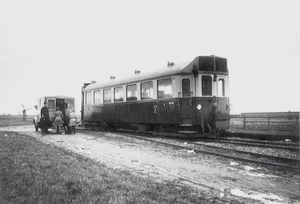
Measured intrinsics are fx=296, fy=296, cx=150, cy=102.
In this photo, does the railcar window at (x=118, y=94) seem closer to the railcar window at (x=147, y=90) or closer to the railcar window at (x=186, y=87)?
the railcar window at (x=147, y=90)

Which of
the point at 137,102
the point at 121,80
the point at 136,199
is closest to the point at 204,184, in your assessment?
the point at 136,199

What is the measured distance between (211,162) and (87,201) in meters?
4.40

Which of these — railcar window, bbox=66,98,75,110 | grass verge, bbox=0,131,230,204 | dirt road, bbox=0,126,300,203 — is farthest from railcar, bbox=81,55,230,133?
grass verge, bbox=0,131,230,204

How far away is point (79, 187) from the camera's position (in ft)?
15.7

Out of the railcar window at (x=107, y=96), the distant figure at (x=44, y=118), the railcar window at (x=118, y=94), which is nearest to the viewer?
the distant figure at (x=44, y=118)

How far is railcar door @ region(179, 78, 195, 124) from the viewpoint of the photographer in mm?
12401

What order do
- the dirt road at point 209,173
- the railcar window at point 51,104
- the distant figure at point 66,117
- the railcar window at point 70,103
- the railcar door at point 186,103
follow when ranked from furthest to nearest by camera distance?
the railcar window at point 70,103 → the railcar window at point 51,104 → the distant figure at point 66,117 → the railcar door at point 186,103 → the dirt road at point 209,173

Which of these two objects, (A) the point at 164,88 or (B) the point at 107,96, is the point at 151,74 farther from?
(B) the point at 107,96

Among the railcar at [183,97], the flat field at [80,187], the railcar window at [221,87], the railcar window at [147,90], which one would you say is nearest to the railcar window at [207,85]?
the railcar at [183,97]

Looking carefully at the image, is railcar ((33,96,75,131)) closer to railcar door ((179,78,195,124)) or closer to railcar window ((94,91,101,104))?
railcar window ((94,91,101,104))

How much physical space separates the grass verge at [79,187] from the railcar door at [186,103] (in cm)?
659

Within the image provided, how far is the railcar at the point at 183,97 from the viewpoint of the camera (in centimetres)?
1245

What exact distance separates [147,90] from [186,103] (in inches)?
111

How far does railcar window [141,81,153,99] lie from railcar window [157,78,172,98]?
59 cm
